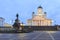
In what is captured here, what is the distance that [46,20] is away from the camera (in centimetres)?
16788

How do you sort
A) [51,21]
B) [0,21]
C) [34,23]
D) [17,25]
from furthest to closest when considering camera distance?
[51,21], [34,23], [0,21], [17,25]

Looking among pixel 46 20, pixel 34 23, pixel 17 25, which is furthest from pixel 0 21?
pixel 17 25

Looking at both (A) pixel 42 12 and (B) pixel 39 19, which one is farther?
(A) pixel 42 12

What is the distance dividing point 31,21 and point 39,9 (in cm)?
1762

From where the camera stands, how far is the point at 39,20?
16088 centimetres

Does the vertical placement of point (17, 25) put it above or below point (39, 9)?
below

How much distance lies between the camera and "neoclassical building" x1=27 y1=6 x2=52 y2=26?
526ft

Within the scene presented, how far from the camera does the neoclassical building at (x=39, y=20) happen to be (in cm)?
16025

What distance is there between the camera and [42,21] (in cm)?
16362

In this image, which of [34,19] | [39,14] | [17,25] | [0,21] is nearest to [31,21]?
[34,19]

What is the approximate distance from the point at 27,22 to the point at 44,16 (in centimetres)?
1555

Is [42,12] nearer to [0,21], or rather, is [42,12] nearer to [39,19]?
[39,19]

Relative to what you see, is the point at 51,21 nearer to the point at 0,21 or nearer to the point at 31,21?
the point at 31,21

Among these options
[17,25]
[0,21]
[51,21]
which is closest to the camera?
[17,25]
